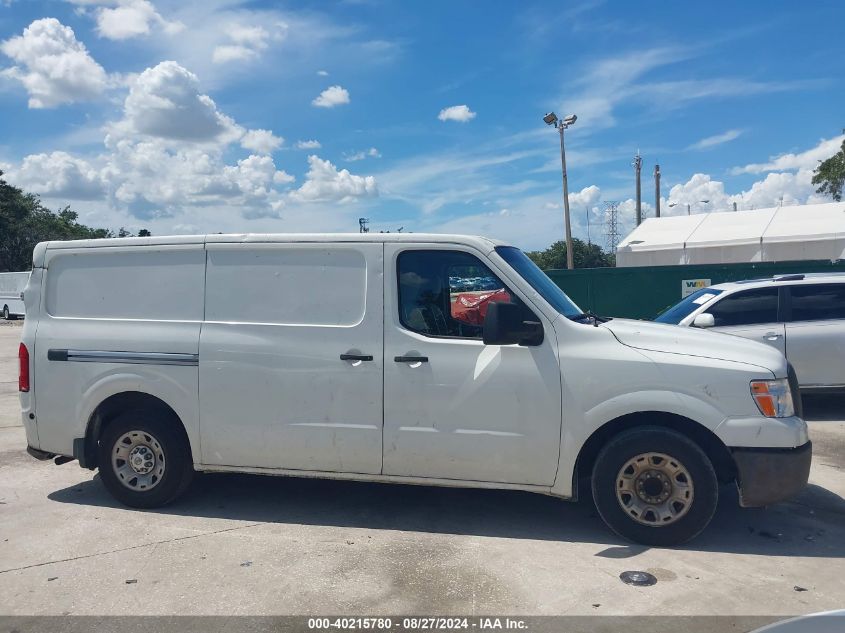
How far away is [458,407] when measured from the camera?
4727mm

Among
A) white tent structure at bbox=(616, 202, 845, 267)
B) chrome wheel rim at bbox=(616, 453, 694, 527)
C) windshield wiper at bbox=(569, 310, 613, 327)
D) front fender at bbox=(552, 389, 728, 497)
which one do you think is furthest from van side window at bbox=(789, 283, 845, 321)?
white tent structure at bbox=(616, 202, 845, 267)

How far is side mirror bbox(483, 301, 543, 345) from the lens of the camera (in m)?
4.56

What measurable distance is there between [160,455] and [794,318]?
752 cm

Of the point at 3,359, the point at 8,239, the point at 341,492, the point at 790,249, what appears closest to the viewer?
the point at 341,492

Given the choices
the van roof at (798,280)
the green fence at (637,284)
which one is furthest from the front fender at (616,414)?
the green fence at (637,284)

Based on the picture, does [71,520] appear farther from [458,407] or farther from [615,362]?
[615,362]

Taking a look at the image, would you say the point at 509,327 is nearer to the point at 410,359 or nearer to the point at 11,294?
the point at 410,359

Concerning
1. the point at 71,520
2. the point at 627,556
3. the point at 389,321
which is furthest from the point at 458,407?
the point at 71,520

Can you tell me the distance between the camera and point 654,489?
4.50 metres

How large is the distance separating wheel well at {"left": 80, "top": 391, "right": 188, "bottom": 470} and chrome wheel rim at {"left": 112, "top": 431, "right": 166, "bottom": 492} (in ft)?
0.63

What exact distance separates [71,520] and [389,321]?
2.84 m

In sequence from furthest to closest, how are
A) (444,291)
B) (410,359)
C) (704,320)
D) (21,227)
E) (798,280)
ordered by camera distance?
(21,227) < (798,280) < (704,320) < (444,291) < (410,359)

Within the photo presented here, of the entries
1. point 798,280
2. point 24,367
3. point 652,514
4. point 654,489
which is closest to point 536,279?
point 654,489

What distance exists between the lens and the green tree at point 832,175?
41375 mm
